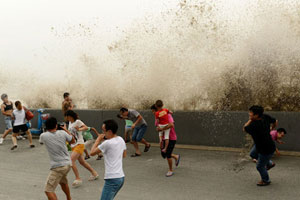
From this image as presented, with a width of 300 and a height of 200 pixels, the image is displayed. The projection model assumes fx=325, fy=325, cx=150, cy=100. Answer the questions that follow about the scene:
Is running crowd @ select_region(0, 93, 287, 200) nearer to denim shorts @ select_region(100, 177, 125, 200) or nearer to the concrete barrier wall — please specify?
denim shorts @ select_region(100, 177, 125, 200)

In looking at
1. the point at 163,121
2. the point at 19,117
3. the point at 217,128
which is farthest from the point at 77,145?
the point at 19,117

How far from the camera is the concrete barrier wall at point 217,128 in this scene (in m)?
7.60

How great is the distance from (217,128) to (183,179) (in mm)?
2595

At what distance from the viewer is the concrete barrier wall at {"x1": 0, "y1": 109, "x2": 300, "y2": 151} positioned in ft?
24.9

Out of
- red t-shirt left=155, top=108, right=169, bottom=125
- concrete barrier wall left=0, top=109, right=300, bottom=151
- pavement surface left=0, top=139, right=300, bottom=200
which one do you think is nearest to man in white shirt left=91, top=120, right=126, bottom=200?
pavement surface left=0, top=139, right=300, bottom=200

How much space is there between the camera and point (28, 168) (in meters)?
7.84

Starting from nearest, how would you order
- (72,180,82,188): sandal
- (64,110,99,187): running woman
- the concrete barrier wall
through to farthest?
(72,180,82,188): sandal, (64,110,99,187): running woman, the concrete barrier wall

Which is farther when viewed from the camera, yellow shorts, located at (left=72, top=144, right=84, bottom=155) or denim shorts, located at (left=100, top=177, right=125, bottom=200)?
yellow shorts, located at (left=72, top=144, right=84, bottom=155)

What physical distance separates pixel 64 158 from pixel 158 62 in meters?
6.69

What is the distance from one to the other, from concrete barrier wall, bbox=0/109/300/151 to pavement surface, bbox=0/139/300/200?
415mm

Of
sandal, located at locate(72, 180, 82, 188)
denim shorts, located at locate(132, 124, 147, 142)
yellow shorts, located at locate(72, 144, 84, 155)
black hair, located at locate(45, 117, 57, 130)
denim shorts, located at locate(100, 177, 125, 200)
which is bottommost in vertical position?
sandal, located at locate(72, 180, 82, 188)

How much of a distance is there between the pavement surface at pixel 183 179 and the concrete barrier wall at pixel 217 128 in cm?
41

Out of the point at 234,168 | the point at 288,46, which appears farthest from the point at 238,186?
the point at 288,46

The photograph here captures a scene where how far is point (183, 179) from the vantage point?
637 centimetres
